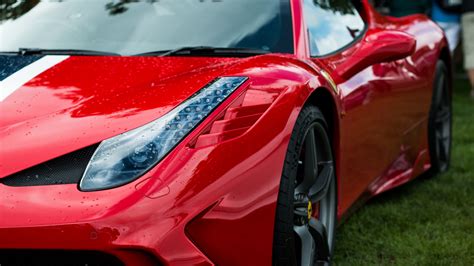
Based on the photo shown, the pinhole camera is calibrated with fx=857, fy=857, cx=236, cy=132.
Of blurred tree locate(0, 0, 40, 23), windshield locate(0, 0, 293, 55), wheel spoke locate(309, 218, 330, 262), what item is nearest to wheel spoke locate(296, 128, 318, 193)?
wheel spoke locate(309, 218, 330, 262)

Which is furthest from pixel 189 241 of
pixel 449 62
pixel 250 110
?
pixel 449 62

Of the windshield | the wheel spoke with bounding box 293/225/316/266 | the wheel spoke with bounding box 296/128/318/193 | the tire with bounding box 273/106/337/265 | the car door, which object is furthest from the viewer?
the car door

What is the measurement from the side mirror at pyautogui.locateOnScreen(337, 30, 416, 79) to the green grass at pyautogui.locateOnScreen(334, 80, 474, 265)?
75 cm

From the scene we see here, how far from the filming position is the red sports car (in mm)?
2180

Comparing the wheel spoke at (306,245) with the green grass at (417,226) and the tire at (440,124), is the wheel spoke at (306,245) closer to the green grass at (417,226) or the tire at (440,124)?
the green grass at (417,226)

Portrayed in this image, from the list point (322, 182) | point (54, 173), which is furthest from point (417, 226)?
point (54, 173)

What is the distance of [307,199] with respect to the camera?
2.87 meters

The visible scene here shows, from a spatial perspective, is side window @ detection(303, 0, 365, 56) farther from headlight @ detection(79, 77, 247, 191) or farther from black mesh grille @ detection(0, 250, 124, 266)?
black mesh grille @ detection(0, 250, 124, 266)

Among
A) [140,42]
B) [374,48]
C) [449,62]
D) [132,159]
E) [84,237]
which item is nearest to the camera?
[84,237]

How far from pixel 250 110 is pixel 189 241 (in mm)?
485

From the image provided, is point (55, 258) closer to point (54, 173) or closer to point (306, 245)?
point (54, 173)

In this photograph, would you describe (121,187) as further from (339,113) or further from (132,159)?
(339,113)

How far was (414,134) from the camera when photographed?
178 inches

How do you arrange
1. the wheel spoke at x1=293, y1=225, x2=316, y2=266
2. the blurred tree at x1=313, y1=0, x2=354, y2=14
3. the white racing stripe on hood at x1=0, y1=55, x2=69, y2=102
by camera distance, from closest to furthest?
1. the white racing stripe on hood at x1=0, y1=55, x2=69, y2=102
2. the wheel spoke at x1=293, y1=225, x2=316, y2=266
3. the blurred tree at x1=313, y1=0, x2=354, y2=14
